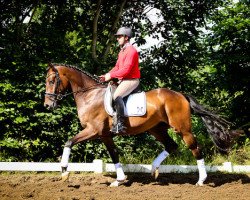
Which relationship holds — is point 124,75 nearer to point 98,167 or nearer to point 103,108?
point 103,108

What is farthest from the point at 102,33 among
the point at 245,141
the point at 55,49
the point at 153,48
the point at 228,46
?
the point at 245,141

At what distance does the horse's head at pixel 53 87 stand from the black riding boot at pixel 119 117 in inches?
47.1

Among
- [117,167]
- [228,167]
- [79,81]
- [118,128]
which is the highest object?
[79,81]

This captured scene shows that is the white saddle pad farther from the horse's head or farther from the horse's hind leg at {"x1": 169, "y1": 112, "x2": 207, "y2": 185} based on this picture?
the horse's head

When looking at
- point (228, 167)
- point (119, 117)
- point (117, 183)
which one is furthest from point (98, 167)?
point (228, 167)

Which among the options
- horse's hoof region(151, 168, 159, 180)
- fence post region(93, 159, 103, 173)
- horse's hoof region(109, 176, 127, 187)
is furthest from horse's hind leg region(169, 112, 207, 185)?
fence post region(93, 159, 103, 173)

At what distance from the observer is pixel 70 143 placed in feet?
23.7

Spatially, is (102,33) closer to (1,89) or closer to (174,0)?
(174,0)

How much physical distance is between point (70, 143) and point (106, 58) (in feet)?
20.0

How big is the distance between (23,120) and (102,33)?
18.3 ft

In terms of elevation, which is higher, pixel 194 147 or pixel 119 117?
pixel 119 117

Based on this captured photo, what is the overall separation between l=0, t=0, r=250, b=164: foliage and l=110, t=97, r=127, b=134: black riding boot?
287cm

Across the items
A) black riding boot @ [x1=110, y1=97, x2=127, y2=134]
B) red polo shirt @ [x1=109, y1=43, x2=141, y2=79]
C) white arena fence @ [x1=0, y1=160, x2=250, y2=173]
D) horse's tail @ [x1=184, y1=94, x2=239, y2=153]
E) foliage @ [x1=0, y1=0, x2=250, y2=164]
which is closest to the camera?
black riding boot @ [x1=110, y1=97, x2=127, y2=134]

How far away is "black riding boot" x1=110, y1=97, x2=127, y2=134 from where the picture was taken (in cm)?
740
